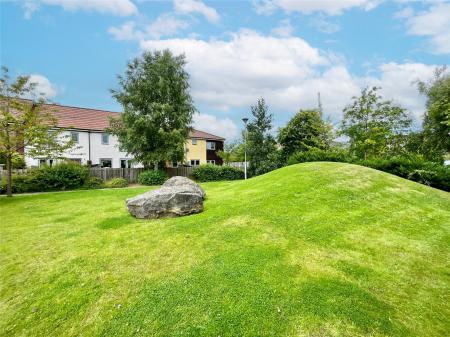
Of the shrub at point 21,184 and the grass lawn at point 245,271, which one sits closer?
the grass lawn at point 245,271

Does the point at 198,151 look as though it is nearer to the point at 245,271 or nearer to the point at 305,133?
the point at 305,133

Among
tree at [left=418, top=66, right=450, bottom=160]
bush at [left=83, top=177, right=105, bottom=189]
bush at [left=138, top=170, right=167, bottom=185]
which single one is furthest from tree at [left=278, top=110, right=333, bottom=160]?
bush at [left=83, top=177, right=105, bottom=189]

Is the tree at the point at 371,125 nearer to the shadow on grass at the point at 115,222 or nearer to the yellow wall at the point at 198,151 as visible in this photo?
the shadow on grass at the point at 115,222

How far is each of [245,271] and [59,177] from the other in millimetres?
16546

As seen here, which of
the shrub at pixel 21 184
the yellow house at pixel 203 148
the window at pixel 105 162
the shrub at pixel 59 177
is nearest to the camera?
the shrub at pixel 21 184

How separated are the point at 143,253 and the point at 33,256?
2.29 metres

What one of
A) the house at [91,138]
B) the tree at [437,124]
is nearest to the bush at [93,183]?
the house at [91,138]

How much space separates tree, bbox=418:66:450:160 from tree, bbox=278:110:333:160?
6.89m

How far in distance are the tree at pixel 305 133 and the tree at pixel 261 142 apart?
1.05 metres

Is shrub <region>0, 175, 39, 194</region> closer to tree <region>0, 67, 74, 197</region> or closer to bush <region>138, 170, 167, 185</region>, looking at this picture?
tree <region>0, 67, 74, 197</region>

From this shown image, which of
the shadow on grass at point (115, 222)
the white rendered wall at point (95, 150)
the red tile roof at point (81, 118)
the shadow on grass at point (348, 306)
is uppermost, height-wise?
the red tile roof at point (81, 118)

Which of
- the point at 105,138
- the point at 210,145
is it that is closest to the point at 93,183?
the point at 105,138

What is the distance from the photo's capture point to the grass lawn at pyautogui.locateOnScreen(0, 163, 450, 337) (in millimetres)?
3209

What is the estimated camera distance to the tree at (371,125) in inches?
664
